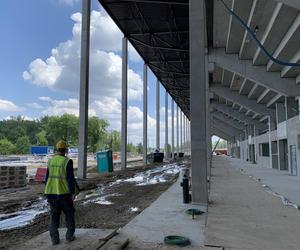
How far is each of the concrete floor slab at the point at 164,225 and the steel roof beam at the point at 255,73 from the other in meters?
17.3

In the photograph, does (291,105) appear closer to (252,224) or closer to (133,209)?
(133,209)

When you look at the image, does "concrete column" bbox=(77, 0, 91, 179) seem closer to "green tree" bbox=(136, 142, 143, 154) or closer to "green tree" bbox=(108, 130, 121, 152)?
"green tree" bbox=(108, 130, 121, 152)

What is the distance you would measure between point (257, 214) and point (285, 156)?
2342cm

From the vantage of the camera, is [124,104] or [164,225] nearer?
[164,225]

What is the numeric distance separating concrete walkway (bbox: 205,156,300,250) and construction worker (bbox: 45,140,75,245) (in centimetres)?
272

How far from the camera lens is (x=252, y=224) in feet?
26.5

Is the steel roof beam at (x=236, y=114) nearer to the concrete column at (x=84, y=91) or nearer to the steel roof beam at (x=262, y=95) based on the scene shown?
the steel roof beam at (x=262, y=95)

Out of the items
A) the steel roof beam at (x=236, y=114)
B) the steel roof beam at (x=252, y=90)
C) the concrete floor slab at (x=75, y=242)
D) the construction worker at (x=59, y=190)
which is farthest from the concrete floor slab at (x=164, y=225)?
the steel roof beam at (x=236, y=114)

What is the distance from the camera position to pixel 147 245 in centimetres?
620

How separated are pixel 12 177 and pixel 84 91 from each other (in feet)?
22.3

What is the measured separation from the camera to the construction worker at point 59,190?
20.1 ft

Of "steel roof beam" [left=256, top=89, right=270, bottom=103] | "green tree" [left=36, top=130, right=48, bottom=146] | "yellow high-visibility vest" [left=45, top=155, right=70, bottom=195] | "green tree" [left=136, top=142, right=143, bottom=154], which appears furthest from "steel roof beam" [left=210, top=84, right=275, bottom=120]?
"green tree" [left=136, top=142, right=143, bottom=154]

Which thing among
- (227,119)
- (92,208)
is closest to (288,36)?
(92,208)

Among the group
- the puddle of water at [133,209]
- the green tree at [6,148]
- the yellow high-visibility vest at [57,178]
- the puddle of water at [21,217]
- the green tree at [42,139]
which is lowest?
the puddle of water at [21,217]
